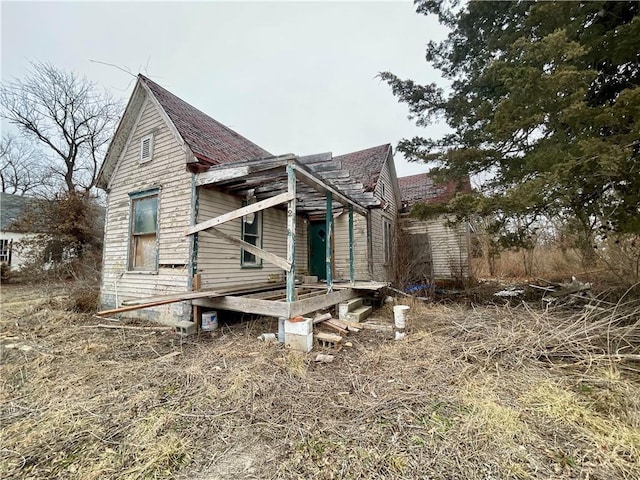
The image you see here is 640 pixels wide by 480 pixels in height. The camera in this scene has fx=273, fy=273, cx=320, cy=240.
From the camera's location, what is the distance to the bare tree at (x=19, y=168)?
21203 mm

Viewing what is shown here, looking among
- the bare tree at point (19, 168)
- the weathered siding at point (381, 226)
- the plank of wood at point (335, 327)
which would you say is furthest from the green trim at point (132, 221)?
the bare tree at point (19, 168)

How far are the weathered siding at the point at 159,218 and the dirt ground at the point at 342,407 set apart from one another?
1761 millimetres

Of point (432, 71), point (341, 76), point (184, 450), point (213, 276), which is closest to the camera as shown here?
point (184, 450)

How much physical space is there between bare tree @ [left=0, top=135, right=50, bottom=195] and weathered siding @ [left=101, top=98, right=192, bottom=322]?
20448 millimetres

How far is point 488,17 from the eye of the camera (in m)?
6.40

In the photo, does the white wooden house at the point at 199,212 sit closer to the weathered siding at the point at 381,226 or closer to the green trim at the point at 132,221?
the green trim at the point at 132,221

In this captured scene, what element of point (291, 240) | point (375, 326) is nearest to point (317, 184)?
point (291, 240)

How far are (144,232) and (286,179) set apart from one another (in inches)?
154

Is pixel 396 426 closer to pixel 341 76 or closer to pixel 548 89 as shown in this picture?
pixel 548 89

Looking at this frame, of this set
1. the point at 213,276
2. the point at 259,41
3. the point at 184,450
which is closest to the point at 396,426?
the point at 184,450

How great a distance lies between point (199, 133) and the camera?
271 inches

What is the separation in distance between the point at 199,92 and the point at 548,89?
51.1 ft

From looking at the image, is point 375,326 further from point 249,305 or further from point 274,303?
point 249,305

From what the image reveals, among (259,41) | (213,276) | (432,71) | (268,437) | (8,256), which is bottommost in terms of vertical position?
(268,437)
